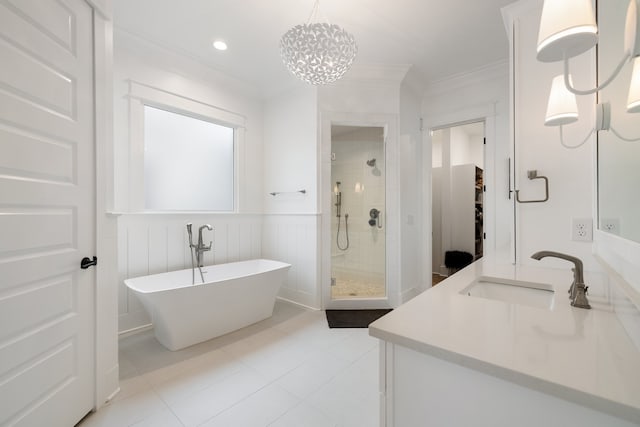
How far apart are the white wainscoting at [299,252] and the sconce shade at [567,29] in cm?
254

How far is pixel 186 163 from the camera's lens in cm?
303

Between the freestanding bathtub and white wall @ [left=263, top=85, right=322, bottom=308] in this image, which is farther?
white wall @ [left=263, top=85, right=322, bottom=308]

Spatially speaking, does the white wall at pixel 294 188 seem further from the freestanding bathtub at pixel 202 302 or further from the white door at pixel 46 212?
the white door at pixel 46 212

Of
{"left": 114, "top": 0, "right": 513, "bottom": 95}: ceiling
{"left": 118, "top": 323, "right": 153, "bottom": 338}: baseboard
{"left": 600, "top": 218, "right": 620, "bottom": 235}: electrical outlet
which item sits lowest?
{"left": 118, "top": 323, "right": 153, "bottom": 338}: baseboard

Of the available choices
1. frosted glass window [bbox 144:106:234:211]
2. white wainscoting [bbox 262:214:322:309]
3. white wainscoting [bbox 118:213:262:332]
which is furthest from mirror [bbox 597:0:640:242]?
frosted glass window [bbox 144:106:234:211]

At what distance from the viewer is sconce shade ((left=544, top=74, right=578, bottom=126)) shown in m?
1.23

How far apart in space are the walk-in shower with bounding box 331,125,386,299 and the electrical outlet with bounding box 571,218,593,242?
1.90 meters

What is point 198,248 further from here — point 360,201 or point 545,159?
point 545,159

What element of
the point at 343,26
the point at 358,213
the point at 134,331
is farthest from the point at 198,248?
the point at 343,26

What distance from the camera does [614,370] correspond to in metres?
0.55

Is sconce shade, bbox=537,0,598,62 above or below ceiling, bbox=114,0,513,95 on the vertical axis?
below

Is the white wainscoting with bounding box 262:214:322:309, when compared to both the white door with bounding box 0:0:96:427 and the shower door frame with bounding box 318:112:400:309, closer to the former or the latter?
the shower door frame with bounding box 318:112:400:309

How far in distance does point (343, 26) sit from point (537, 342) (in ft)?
8.77

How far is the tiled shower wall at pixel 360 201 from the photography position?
10.8ft
